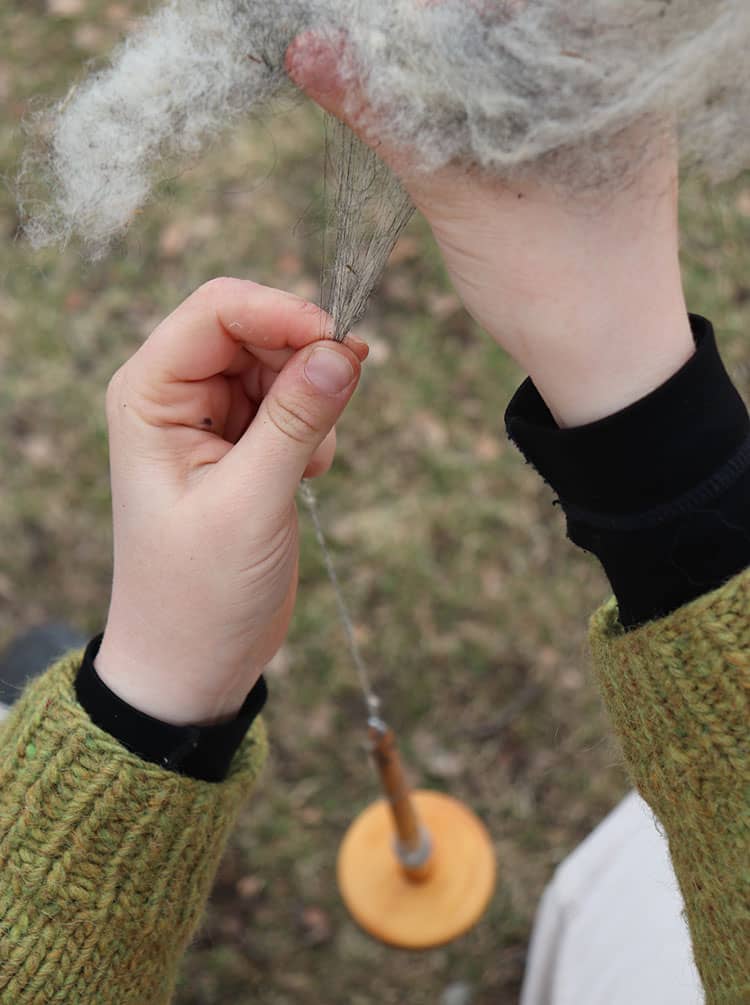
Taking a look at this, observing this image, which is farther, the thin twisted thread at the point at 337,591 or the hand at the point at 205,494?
the thin twisted thread at the point at 337,591

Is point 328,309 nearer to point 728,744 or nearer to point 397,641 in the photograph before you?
point 728,744

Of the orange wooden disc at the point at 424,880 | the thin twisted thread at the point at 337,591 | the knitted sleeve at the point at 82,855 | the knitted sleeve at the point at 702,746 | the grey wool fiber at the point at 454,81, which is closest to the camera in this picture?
the grey wool fiber at the point at 454,81

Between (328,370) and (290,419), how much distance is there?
78mm

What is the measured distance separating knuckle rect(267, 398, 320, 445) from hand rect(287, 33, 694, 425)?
274 mm

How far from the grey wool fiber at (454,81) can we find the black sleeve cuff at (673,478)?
0.25m

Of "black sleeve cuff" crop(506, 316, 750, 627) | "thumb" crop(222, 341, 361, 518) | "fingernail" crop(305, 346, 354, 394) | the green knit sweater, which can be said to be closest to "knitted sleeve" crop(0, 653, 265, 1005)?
the green knit sweater

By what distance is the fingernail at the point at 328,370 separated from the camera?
44.8 inches

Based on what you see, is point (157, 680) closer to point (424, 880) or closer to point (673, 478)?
point (673, 478)

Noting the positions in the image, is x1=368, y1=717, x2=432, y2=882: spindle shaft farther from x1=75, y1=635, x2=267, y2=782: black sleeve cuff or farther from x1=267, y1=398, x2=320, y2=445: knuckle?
x1=267, y1=398, x2=320, y2=445: knuckle

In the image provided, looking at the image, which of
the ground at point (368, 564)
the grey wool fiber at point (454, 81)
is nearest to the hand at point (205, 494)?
the grey wool fiber at point (454, 81)

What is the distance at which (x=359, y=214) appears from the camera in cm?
118

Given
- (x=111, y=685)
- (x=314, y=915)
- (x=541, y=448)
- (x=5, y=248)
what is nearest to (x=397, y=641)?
(x=314, y=915)

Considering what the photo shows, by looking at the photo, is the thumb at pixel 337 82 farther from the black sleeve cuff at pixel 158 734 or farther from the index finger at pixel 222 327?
the black sleeve cuff at pixel 158 734

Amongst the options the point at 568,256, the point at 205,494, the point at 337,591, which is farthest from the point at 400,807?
the point at 568,256
